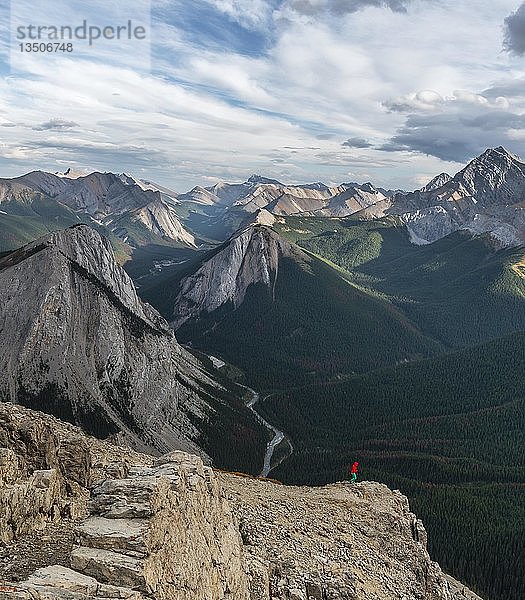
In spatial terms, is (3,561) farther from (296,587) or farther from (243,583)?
(296,587)

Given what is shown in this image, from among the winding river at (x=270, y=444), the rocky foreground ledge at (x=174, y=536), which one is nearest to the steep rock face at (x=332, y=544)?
the rocky foreground ledge at (x=174, y=536)

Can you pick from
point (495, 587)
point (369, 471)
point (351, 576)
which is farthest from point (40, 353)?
point (495, 587)

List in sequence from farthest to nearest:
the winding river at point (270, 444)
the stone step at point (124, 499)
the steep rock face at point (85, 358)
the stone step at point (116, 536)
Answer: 1. the winding river at point (270, 444)
2. the steep rock face at point (85, 358)
3. the stone step at point (124, 499)
4. the stone step at point (116, 536)

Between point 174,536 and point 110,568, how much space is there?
17.4ft

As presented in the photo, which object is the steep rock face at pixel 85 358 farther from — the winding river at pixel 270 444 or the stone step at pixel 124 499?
the stone step at pixel 124 499

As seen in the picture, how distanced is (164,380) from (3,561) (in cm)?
12520

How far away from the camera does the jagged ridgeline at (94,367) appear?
389 feet

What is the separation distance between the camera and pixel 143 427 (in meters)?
131

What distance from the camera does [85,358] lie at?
13050 centimetres

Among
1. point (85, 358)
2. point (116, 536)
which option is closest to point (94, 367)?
point (85, 358)

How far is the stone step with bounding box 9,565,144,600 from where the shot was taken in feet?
64.5

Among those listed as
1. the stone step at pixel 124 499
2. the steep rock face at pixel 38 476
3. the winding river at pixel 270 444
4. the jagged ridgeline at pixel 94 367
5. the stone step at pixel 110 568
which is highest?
the stone step at pixel 124 499

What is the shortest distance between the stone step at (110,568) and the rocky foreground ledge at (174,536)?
0.14 ft

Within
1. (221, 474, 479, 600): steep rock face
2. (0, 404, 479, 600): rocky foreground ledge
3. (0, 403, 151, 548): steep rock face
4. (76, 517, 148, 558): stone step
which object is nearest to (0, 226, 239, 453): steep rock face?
(0, 404, 479, 600): rocky foreground ledge
